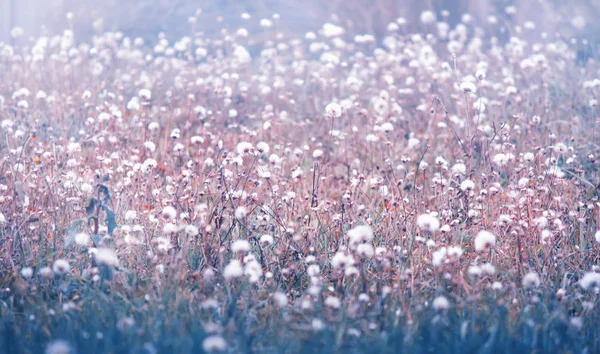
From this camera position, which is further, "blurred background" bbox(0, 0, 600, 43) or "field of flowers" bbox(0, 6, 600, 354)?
"blurred background" bbox(0, 0, 600, 43)

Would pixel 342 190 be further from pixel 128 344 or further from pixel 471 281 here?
pixel 128 344

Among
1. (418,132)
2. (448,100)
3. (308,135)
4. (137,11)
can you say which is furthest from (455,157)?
(137,11)

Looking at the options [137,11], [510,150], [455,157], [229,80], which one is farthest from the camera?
[137,11]

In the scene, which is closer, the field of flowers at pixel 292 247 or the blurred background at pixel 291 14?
the field of flowers at pixel 292 247

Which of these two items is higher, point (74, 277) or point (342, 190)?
point (342, 190)

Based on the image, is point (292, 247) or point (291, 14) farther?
point (291, 14)

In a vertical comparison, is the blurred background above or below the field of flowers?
above

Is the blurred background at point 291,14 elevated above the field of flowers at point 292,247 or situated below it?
above

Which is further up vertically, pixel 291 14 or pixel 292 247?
pixel 291 14
